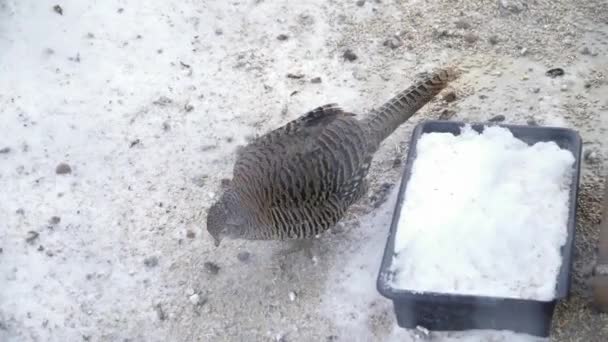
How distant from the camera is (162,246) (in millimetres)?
4629

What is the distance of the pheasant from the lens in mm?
4160

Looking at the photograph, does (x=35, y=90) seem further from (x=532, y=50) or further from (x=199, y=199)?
(x=532, y=50)

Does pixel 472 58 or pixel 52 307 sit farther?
pixel 472 58

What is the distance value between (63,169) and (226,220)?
1.43 m

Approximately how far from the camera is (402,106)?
4.47 m

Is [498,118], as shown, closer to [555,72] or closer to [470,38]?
[555,72]

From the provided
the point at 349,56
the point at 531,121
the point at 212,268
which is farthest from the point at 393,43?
the point at 212,268

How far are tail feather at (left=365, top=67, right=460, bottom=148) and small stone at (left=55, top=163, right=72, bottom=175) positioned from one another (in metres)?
1.96

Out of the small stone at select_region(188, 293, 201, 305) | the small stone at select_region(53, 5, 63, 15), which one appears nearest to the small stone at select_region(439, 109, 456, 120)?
the small stone at select_region(188, 293, 201, 305)

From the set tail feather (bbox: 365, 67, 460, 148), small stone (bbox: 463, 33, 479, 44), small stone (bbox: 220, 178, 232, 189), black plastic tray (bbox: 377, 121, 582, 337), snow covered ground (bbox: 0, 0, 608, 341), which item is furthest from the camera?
small stone (bbox: 463, 33, 479, 44)

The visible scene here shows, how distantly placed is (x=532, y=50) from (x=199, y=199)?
7.79ft

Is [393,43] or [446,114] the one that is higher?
[393,43]

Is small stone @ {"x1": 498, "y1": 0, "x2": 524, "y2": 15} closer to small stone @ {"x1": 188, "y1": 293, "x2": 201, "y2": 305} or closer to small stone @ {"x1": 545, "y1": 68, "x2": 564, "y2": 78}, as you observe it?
small stone @ {"x1": 545, "y1": 68, "x2": 564, "y2": 78}

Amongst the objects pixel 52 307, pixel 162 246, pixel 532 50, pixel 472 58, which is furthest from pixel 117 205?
pixel 532 50
